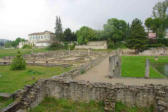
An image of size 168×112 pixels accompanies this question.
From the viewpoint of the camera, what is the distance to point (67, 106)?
18.7 feet

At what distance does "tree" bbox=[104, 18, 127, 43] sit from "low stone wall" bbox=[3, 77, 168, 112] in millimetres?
44882

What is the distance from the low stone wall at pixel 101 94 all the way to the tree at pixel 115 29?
44.9 m

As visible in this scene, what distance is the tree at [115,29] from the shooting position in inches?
1898

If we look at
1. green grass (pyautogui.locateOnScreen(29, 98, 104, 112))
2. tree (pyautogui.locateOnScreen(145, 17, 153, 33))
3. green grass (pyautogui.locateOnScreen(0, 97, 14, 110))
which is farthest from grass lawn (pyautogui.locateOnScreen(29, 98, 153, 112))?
tree (pyautogui.locateOnScreen(145, 17, 153, 33))

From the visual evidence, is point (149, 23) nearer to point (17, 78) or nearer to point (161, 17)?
point (161, 17)

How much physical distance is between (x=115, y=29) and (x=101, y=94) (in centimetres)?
4674

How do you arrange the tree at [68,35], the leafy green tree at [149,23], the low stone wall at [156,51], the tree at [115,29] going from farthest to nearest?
the tree at [68,35]
the tree at [115,29]
the leafy green tree at [149,23]
the low stone wall at [156,51]

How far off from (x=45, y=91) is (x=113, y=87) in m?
3.85

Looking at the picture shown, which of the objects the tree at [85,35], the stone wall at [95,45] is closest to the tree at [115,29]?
the stone wall at [95,45]

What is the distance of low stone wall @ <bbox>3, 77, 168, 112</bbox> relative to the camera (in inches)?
207

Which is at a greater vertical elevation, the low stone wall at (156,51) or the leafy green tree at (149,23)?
the leafy green tree at (149,23)

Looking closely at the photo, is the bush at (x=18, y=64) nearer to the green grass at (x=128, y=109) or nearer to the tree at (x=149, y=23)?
the green grass at (x=128, y=109)

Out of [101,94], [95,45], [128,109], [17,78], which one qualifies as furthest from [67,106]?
[95,45]

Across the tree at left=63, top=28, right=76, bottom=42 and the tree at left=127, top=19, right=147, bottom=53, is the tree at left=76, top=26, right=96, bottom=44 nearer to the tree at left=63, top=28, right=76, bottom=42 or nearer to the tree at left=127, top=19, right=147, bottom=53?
the tree at left=63, top=28, right=76, bottom=42
